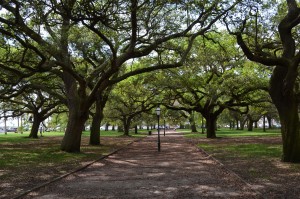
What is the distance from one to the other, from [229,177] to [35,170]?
6822 mm

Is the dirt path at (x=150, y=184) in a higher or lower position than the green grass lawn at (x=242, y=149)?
lower

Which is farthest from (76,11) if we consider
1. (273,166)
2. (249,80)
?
(249,80)

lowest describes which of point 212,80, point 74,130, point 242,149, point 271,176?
point 271,176

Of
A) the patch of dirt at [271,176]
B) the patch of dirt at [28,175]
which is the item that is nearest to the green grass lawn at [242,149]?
the patch of dirt at [271,176]

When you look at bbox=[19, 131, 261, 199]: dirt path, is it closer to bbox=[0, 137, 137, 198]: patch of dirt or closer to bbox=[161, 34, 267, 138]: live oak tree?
bbox=[0, 137, 137, 198]: patch of dirt

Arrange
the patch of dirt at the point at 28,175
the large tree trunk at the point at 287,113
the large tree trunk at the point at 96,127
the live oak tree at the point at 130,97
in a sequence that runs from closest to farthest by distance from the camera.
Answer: the patch of dirt at the point at 28,175, the large tree trunk at the point at 287,113, the large tree trunk at the point at 96,127, the live oak tree at the point at 130,97

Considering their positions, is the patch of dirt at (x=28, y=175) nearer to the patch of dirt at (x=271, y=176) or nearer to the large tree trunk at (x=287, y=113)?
the patch of dirt at (x=271, y=176)

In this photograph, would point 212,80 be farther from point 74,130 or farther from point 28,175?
point 28,175

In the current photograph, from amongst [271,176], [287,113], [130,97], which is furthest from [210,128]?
[271,176]

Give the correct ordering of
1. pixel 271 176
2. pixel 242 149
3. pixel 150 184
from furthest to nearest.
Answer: pixel 242 149 < pixel 271 176 < pixel 150 184

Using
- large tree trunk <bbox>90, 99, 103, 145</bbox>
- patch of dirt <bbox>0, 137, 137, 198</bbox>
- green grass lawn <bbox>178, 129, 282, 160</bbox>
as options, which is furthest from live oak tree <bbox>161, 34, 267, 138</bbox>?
patch of dirt <bbox>0, 137, 137, 198</bbox>

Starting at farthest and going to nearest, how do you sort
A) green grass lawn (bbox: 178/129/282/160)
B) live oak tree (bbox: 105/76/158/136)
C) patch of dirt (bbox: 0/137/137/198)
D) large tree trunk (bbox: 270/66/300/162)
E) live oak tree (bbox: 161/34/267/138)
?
1. live oak tree (bbox: 105/76/158/136)
2. live oak tree (bbox: 161/34/267/138)
3. green grass lawn (bbox: 178/129/282/160)
4. large tree trunk (bbox: 270/66/300/162)
5. patch of dirt (bbox: 0/137/137/198)

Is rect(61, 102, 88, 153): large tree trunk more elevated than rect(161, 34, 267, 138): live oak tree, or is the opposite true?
rect(161, 34, 267, 138): live oak tree

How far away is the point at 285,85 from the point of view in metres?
13.3
